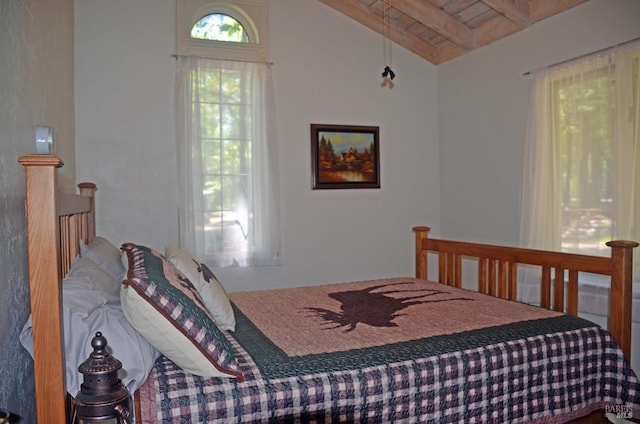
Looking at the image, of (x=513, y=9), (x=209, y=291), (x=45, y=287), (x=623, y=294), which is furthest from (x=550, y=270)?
(x=45, y=287)

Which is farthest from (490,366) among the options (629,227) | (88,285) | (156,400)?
(629,227)

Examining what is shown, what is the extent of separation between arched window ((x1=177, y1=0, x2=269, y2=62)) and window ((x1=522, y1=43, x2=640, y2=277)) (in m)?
2.19

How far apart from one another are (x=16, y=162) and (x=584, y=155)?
319 cm

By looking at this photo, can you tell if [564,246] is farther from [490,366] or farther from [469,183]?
[490,366]

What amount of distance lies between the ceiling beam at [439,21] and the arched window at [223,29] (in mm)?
1122

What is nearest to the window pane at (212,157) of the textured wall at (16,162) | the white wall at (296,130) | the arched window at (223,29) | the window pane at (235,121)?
the window pane at (235,121)

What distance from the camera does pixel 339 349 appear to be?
→ 67.1 inches

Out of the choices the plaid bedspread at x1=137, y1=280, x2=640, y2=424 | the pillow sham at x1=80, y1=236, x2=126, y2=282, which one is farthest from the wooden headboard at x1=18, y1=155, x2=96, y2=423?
the pillow sham at x1=80, y1=236, x2=126, y2=282

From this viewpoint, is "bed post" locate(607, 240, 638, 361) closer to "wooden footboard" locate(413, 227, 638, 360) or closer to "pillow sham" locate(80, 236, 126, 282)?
"wooden footboard" locate(413, 227, 638, 360)

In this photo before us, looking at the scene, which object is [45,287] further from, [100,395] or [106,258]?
[106,258]

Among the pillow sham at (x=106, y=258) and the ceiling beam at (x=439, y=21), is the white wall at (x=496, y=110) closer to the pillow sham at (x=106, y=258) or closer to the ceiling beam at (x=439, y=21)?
the ceiling beam at (x=439, y=21)

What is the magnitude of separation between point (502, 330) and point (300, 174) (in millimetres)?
2483

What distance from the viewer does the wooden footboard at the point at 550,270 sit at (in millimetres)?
2100

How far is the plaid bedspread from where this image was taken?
140 cm
